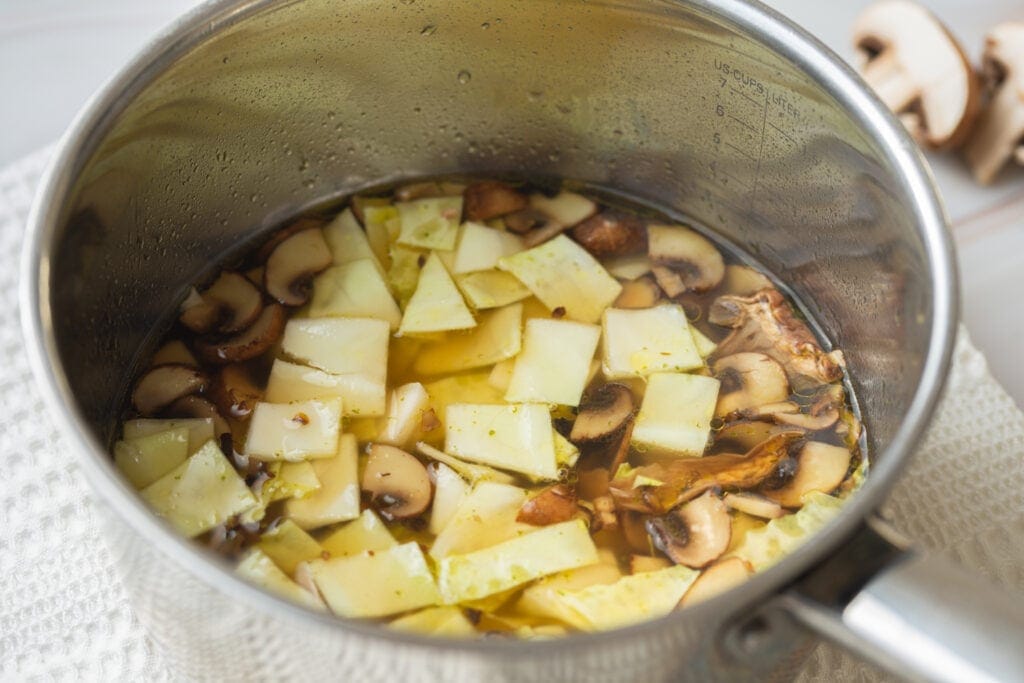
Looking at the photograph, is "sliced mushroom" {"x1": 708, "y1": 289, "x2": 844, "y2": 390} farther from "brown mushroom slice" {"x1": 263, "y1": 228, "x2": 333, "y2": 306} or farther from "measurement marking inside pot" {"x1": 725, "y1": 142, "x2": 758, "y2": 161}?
"brown mushroom slice" {"x1": 263, "y1": 228, "x2": 333, "y2": 306}

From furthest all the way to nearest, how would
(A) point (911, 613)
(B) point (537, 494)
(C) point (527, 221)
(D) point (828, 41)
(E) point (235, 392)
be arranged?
(D) point (828, 41)
(C) point (527, 221)
(E) point (235, 392)
(B) point (537, 494)
(A) point (911, 613)

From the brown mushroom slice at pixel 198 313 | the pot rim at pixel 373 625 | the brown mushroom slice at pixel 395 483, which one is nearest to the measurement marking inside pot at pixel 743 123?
the pot rim at pixel 373 625

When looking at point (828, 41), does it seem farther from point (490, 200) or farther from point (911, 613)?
point (911, 613)

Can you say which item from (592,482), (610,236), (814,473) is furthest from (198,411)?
(814,473)

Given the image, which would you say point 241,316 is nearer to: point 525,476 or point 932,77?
point 525,476

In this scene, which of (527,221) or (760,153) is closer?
(760,153)

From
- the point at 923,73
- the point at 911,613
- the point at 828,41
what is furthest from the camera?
the point at 828,41
